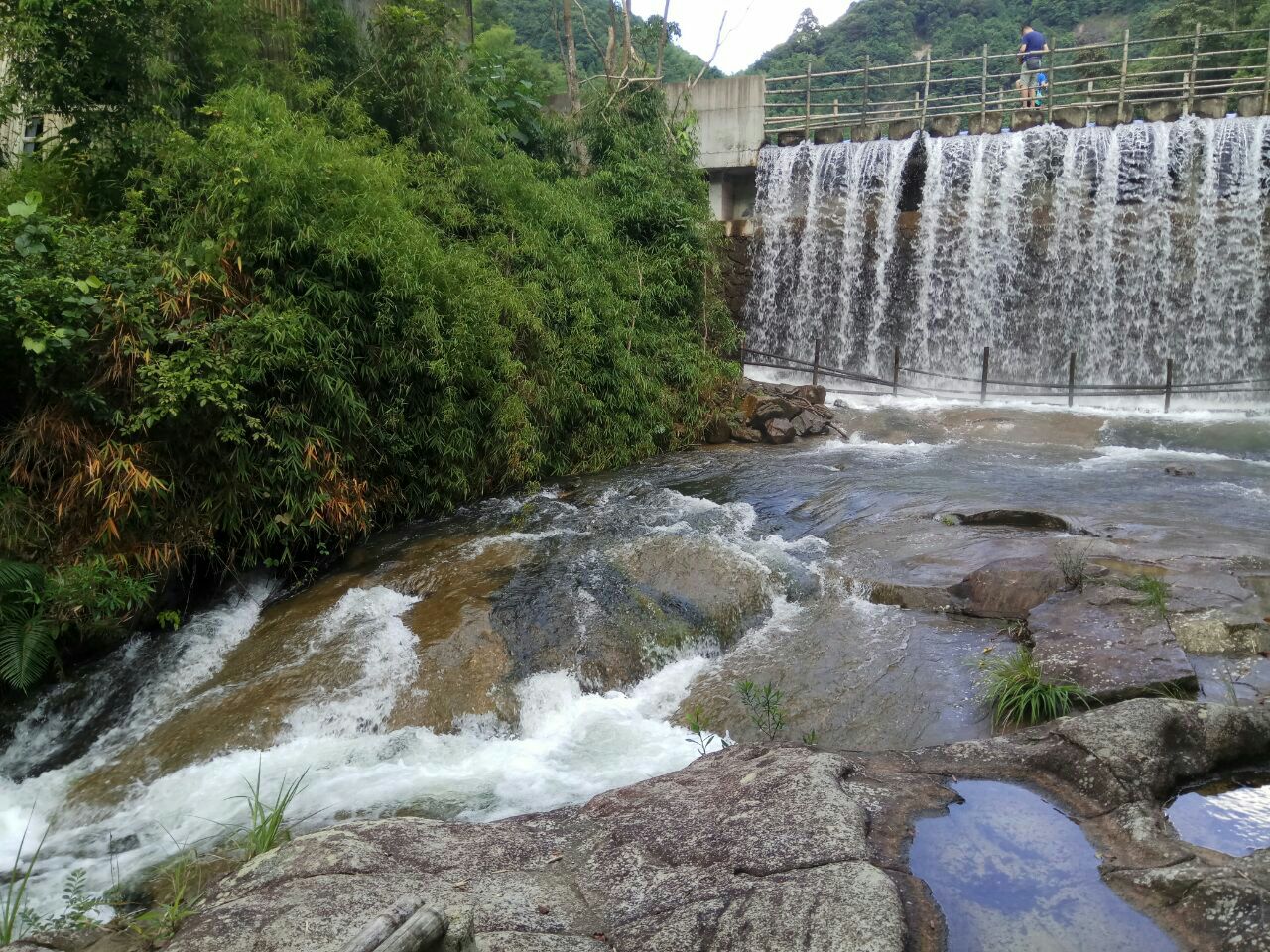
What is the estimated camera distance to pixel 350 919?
3119 millimetres

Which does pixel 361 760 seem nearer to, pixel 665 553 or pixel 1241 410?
pixel 665 553

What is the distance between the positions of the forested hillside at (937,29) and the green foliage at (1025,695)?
3466cm

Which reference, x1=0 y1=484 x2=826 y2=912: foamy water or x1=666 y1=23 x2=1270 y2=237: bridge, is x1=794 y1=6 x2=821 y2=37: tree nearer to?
x1=666 y1=23 x2=1270 y2=237: bridge

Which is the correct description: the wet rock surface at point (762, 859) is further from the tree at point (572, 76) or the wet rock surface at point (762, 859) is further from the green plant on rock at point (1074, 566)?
the tree at point (572, 76)

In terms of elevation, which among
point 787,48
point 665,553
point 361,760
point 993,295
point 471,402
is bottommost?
point 361,760

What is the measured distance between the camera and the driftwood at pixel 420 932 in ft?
8.53

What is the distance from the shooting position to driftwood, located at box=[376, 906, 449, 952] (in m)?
2.60

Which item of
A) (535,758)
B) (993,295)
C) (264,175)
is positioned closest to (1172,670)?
(535,758)

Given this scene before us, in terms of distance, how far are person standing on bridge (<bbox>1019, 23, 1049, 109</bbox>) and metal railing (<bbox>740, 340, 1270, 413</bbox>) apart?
5786mm

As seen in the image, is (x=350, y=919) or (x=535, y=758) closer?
(x=350, y=919)

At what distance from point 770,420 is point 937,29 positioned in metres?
41.5

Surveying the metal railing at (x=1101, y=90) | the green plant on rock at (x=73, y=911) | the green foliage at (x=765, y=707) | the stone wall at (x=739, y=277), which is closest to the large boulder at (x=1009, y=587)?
the green foliage at (x=765, y=707)

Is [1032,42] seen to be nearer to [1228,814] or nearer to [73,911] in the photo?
[1228,814]

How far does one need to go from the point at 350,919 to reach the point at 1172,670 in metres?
4.47
